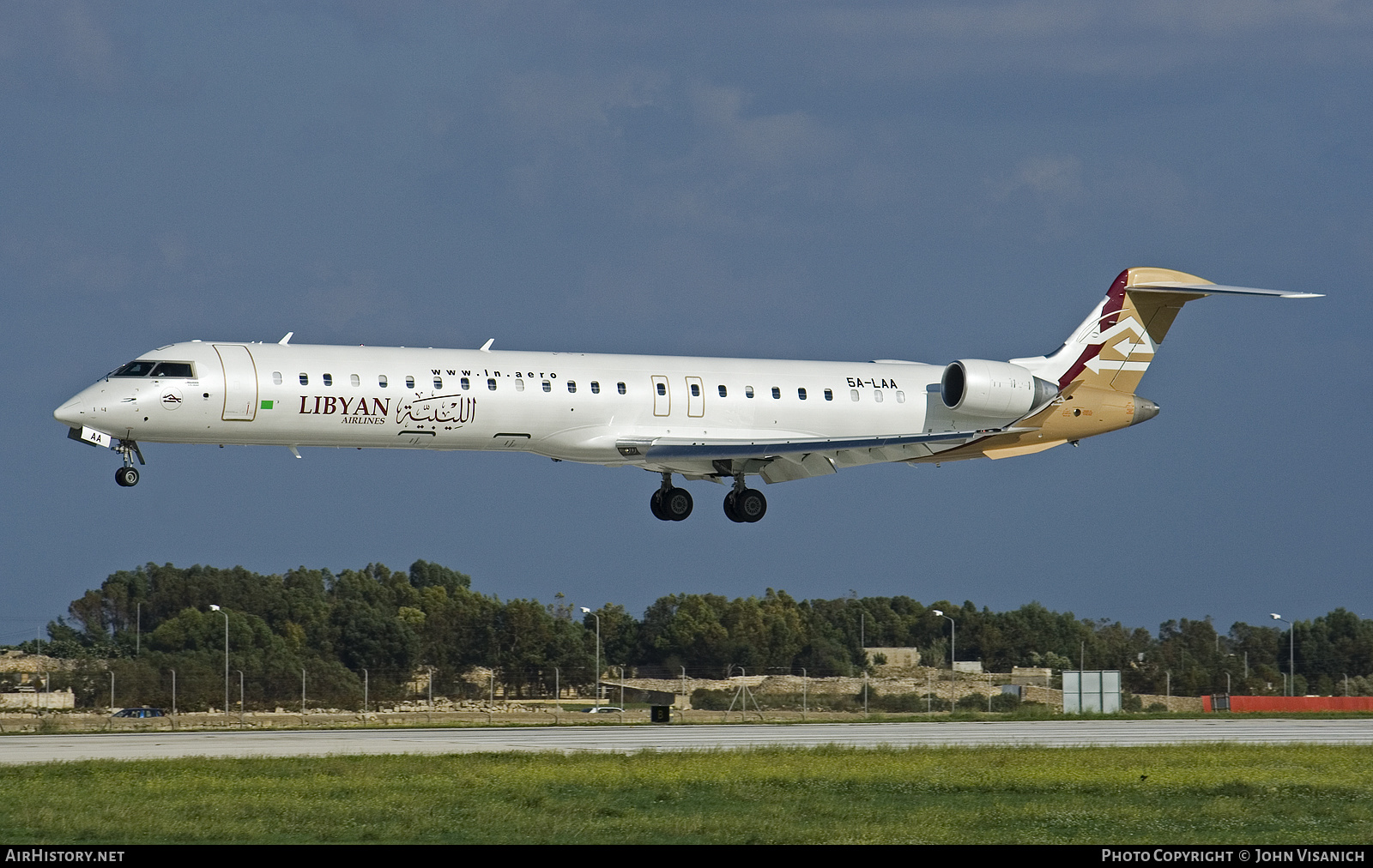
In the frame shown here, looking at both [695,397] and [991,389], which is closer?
[695,397]

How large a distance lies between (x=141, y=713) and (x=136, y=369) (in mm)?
27924

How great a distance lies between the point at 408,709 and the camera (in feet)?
180

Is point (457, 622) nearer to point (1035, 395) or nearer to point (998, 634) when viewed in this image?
point (998, 634)

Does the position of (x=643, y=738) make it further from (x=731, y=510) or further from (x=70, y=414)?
(x=70, y=414)

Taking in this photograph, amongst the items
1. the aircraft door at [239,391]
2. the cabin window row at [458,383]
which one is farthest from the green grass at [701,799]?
the cabin window row at [458,383]

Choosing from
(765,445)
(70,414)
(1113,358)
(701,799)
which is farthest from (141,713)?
(701,799)

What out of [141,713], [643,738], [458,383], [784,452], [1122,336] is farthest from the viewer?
[141,713]

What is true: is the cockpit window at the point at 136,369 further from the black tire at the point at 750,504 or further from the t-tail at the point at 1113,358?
the t-tail at the point at 1113,358

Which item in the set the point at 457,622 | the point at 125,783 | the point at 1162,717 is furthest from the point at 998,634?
the point at 125,783

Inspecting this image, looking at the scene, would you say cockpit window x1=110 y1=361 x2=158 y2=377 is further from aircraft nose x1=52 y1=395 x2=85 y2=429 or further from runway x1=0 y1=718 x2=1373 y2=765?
runway x1=0 y1=718 x2=1373 y2=765

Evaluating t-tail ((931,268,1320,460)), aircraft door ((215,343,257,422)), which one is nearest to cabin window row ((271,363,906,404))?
aircraft door ((215,343,257,422))

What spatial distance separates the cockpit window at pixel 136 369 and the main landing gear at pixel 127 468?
131cm

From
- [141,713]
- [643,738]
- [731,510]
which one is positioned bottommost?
[141,713]

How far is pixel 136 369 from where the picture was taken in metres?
33.2
